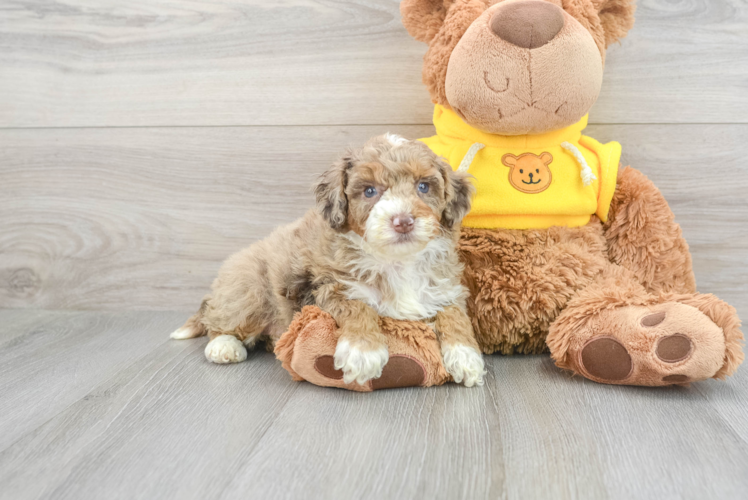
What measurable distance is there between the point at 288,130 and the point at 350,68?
31cm

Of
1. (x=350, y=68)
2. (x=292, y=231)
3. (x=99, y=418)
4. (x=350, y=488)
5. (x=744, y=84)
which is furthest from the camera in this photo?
(x=350, y=68)

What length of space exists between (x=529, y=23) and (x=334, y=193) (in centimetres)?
62

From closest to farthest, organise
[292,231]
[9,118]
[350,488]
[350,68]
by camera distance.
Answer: [350,488], [292,231], [350,68], [9,118]

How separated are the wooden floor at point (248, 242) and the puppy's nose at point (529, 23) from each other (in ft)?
1.85

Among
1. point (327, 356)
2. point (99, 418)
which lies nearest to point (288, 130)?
point (327, 356)

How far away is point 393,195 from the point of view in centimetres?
135

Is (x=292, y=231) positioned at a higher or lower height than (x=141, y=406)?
higher

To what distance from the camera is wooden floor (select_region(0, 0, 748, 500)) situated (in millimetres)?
1074

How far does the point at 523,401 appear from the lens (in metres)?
1.34

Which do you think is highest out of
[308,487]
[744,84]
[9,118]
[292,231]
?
[744,84]

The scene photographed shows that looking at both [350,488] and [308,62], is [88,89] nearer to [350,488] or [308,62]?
[308,62]

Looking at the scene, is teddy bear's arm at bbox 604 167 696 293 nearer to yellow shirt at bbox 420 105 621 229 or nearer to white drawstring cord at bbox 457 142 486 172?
yellow shirt at bbox 420 105 621 229

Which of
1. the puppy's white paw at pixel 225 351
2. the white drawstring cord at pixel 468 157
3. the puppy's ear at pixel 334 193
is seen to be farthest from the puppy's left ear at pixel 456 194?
the puppy's white paw at pixel 225 351

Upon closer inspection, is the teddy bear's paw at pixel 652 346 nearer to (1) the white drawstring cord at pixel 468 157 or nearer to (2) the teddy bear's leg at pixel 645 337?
(2) the teddy bear's leg at pixel 645 337
